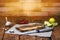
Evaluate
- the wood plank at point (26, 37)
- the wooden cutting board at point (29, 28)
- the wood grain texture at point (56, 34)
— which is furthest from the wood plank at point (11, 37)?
the wood grain texture at point (56, 34)

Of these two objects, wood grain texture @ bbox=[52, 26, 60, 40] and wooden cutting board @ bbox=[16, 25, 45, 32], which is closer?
wood grain texture @ bbox=[52, 26, 60, 40]

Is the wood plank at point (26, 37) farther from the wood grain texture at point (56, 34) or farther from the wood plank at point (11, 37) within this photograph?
the wood grain texture at point (56, 34)

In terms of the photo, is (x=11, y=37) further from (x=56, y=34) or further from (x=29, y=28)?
(x=56, y=34)

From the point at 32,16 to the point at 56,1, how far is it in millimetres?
347

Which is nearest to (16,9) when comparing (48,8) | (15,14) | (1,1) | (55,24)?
(15,14)

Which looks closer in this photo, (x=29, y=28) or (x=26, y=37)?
(x=26, y=37)

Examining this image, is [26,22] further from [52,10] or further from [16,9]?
[52,10]

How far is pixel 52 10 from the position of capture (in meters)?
2.04

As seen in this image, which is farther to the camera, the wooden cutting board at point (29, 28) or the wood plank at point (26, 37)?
the wooden cutting board at point (29, 28)

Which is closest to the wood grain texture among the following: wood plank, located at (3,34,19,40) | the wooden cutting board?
the wooden cutting board

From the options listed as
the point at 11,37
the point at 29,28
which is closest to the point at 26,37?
the point at 11,37

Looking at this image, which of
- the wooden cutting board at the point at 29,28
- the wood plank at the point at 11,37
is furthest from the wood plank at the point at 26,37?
the wooden cutting board at the point at 29,28

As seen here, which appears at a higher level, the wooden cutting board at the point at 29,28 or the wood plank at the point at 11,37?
the wooden cutting board at the point at 29,28

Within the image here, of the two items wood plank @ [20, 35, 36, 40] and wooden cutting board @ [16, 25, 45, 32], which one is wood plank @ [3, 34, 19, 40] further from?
wooden cutting board @ [16, 25, 45, 32]
